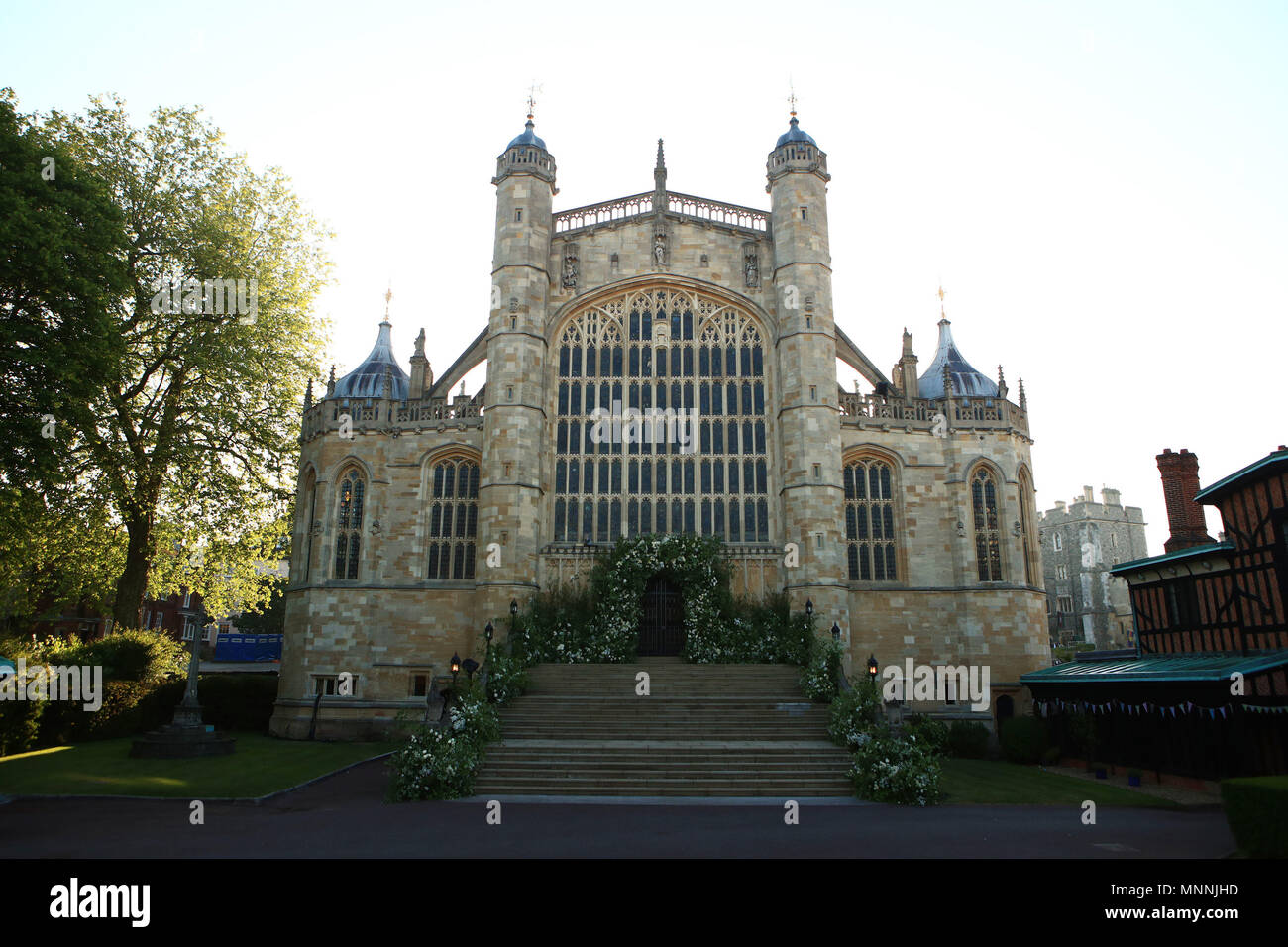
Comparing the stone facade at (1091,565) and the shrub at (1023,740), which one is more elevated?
the stone facade at (1091,565)

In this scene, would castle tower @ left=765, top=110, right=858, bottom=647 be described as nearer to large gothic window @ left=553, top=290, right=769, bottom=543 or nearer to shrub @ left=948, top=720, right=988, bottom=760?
large gothic window @ left=553, top=290, right=769, bottom=543

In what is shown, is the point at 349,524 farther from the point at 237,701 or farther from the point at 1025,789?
the point at 1025,789

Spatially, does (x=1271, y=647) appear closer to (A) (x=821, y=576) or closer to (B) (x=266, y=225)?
(A) (x=821, y=576)

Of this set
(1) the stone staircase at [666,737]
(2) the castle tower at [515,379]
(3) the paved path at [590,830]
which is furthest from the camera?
(2) the castle tower at [515,379]

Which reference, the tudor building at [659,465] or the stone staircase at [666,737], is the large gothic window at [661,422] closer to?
the tudor building at [659,465]

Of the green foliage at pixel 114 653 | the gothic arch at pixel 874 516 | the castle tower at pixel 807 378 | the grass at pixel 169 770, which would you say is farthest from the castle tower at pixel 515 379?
the green foliage at pixel 114 653

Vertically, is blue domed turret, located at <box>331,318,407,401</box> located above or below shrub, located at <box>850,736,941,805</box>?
above

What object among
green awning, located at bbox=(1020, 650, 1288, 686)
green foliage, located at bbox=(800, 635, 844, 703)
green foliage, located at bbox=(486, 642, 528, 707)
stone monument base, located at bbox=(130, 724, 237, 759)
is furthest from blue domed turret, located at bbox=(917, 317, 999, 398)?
stone monument base, located at bbox=(130, 724, 237, 759)

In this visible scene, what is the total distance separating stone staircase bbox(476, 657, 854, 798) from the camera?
53.8ft

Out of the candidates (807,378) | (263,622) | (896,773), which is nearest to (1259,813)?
(896,773)

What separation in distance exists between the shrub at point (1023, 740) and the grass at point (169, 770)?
1857cm

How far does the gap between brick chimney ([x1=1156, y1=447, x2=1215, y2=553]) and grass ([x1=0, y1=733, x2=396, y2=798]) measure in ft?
82.3

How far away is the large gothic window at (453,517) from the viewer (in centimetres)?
2788

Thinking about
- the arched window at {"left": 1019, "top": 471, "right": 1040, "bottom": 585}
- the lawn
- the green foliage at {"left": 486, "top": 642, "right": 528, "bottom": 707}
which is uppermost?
the arched window at {"left": 1019, "top": 471, "right": 1040, "bottom": 585}
